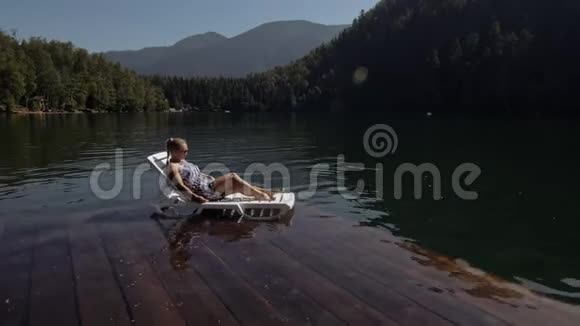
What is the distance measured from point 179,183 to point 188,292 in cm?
432

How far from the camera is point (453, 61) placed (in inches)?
5271

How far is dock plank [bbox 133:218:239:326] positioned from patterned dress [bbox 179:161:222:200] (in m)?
2.27

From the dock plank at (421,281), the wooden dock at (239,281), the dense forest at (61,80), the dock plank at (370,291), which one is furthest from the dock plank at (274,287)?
the dense forest at (61,80)

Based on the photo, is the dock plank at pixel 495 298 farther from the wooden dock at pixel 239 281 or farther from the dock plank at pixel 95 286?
the dock plank at pixel 95 286

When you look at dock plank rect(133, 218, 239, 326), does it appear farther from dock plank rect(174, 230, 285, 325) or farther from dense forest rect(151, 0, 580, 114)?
dense forest rect(151, 0, 580, 114)

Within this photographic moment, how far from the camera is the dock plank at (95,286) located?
573cm

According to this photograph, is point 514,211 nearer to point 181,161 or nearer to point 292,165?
point 181,161

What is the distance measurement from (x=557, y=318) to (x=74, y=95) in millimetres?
138159

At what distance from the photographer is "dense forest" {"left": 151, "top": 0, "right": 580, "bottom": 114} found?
10825cm

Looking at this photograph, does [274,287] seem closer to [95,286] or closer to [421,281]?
[421,281]

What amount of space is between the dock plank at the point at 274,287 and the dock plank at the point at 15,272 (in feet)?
8.83

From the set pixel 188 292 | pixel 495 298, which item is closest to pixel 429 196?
pixel 495 298

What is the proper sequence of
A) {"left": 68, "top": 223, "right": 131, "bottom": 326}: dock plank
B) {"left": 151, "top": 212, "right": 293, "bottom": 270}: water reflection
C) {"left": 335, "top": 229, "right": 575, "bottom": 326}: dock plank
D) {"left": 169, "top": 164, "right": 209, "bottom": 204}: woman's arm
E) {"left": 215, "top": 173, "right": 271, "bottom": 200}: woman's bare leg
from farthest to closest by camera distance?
{"left": 215, "top": 173, "right": 271, "bottom": 200}: woman's bare leg
{"left": 169, "top": 164, "right": 209, "bottom": 204}: woman's arm
{"left": 151, "top": 212, "right": 293, "bottom": 270}: water reflection
{"left": 335, "top": 229, "right": 575, "bottom": 326}: dock plank
{"left": 68, "top": 223, "right": 131, "bottom": 326}: dock plank

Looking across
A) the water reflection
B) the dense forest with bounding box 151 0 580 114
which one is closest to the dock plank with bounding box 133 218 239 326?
the water reflection
